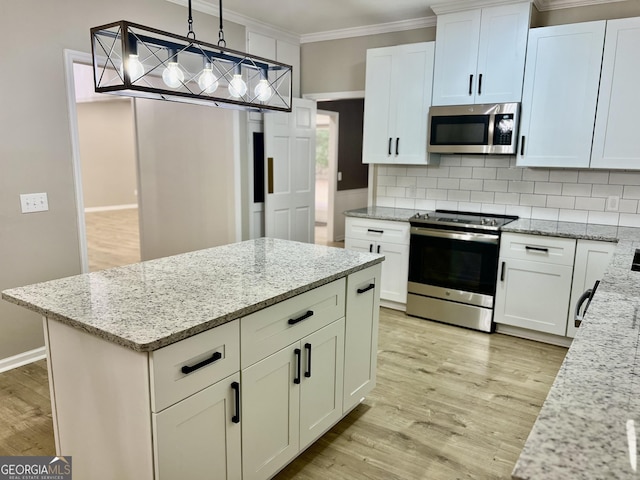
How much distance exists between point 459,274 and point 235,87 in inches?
103

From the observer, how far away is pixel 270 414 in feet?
6.25

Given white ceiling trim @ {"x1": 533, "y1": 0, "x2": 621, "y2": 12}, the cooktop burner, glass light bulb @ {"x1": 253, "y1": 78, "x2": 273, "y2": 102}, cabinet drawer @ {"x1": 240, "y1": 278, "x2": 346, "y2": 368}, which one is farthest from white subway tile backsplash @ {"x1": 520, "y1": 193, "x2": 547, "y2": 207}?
glass light bulb @ {"x1": 253, "y1": 78, "x2": 273, "y2": 102}

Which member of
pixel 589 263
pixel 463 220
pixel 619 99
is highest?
pixel 619 99

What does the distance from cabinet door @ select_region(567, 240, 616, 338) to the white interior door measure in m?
2.77

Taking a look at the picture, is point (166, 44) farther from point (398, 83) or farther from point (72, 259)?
point (398, 83)

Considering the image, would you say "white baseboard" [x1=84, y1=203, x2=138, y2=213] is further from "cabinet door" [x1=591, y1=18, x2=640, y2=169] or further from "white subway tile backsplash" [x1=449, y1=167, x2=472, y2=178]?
"cabinet door" [x1=591, y1=18, x2=640, y2=169]

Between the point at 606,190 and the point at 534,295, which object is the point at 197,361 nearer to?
the point at 534,295

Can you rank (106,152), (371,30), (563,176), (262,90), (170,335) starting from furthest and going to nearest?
1. (106,152)
2. (371,30)
3. (563,176)
4. (262,90)
5. (170,335)

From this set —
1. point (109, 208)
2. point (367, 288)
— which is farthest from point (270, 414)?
point (109, 208)

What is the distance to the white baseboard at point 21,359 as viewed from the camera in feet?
10.2

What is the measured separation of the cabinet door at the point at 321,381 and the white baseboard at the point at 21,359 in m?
2.05

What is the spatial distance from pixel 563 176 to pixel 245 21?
325 cm

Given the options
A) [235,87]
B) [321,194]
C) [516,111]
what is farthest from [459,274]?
[321,194]

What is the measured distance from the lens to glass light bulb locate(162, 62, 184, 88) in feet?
5.98
